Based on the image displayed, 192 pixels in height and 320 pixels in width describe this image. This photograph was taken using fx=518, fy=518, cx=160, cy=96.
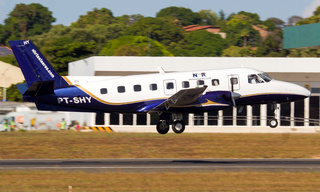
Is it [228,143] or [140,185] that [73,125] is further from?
[140,185]

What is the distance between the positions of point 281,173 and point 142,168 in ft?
34.4

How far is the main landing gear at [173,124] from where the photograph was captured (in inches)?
1321

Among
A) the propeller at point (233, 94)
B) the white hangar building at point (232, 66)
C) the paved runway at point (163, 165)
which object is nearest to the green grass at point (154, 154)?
the paved runway at point (163, 165)

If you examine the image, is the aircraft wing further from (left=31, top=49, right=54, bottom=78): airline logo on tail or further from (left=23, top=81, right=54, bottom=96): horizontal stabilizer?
(left=31, top=49, right=54, bottom=78): airline logo on tail

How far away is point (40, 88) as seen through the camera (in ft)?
105

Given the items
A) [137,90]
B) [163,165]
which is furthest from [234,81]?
[163,165]

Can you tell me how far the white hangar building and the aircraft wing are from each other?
26.1 m

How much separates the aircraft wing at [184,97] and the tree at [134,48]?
71924 millimetres

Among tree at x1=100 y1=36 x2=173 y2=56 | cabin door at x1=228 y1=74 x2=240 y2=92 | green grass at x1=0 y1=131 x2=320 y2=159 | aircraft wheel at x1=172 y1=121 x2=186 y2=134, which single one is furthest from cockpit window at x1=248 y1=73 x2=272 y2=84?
tree at x1=100 y1=36 x2=173 y2=56

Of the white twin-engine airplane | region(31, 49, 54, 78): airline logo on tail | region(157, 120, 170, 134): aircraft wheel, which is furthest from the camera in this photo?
region(157, 120, 170, 134): aircraft wheel

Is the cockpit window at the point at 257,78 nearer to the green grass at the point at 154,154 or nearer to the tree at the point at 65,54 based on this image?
the green grass at the point at 154,154

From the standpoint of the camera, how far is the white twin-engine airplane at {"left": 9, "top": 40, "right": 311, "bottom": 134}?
3250 centimetres

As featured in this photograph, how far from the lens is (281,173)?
124ft

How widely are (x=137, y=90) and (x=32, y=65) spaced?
6992 millimetres
